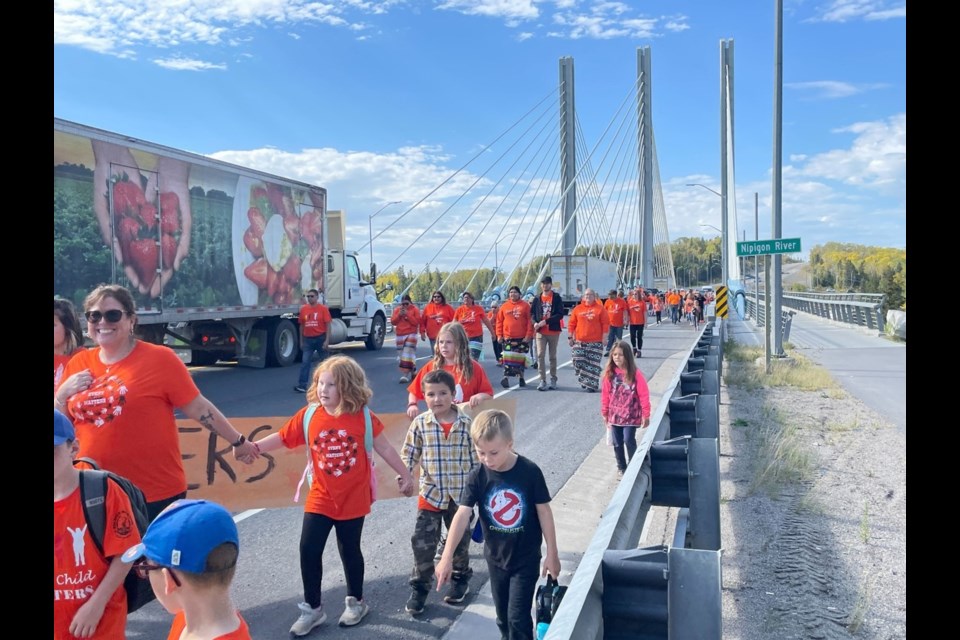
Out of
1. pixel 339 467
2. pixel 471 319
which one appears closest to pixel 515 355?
pixel 471 319

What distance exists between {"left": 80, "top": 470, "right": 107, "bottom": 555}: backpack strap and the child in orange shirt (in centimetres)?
144

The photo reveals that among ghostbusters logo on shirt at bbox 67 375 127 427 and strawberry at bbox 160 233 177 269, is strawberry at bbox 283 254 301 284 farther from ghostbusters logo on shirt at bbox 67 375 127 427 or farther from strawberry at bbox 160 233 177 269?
ghostbusters logo on shirt at bbox 67 375 127 427

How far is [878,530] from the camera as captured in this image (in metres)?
5.35

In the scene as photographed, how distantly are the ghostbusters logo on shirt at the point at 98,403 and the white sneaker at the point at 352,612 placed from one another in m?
1.60

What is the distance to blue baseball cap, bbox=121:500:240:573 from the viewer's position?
2.10m

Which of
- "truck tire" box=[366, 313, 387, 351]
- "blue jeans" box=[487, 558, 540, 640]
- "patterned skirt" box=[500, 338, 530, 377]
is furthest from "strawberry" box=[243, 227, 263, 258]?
"blue jeans" box=[487, 558, 540, 640]

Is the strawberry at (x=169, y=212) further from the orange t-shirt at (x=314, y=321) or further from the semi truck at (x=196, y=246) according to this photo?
the orange t-shirt at (x=314, y=321)

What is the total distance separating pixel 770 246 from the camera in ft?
47.9

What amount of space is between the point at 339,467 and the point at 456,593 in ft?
3.63

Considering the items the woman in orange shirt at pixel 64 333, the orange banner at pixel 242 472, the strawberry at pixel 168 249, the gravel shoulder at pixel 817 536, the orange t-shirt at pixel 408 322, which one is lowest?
the gravel shoulder at pixel 817 536

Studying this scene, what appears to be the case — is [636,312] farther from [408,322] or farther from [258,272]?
[258,272]

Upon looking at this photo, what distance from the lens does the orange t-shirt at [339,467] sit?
13.1ft

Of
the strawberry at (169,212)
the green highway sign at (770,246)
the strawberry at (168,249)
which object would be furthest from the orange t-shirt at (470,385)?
the green highway sign at (770,246)
